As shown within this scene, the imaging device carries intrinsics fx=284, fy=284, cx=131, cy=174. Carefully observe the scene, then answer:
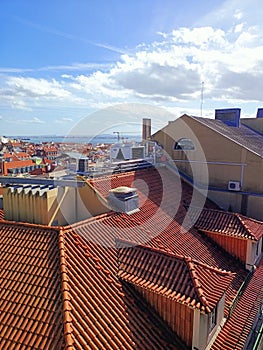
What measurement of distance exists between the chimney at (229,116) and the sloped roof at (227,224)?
11235 mm

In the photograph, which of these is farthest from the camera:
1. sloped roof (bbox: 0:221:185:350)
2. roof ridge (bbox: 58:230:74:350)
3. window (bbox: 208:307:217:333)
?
window (bbox: 208:307:217:333)

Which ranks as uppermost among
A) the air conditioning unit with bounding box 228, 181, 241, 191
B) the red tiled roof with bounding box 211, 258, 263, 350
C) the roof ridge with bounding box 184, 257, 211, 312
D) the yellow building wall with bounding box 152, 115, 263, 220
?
the yellow building wall with bounding box 152, 115, 263, 220

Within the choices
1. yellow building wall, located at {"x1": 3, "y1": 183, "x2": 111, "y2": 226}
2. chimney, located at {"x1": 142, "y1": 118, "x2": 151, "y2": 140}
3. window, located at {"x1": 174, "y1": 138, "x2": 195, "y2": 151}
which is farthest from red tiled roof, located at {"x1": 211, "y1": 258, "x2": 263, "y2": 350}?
chimney, located at {"x1": 142, "y1": 118, "x2": 151, "y2": 140}

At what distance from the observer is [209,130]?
1598 cm

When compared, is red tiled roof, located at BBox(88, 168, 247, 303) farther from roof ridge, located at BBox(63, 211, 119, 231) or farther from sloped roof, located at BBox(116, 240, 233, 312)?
sloped roof, located at BBox(116, 240, 233, 312)

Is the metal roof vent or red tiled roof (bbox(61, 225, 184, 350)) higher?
the metal roof vent

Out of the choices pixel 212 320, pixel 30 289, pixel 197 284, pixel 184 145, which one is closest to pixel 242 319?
pixel 212 320

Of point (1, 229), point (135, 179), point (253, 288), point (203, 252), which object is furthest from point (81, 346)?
point (135, 179)

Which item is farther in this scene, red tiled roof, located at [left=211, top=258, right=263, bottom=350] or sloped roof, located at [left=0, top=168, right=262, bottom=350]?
red tiled roof, located at [left=211, top=258, right=263, bottom=350]

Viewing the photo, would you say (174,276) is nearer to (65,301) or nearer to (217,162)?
(65,301)

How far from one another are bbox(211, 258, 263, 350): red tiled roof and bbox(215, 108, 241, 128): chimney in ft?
45.2

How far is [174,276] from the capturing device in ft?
23.5

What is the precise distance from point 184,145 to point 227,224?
664 cm

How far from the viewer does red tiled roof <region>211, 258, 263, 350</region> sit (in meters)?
7.61
